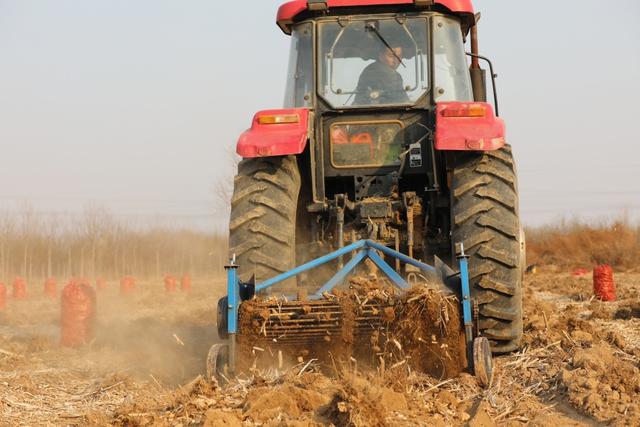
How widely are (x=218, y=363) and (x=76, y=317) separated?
3.53 m

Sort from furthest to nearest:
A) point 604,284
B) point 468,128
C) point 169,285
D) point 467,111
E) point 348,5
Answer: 1. point 169,285
2. point 604,284
3. point 348,5
4. point 467,111
5. point 468,128

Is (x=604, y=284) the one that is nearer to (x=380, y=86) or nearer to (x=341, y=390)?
(x=380, y=86)

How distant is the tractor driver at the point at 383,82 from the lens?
242 inches

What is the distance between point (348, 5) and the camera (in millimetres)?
6312

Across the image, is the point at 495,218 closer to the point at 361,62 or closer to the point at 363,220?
the point at 363,220

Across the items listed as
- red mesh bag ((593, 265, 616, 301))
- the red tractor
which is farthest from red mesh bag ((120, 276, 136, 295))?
the red tractor

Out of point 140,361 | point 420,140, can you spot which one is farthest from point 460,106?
point 140,361

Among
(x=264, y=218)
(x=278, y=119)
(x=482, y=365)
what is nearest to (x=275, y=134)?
(x=278, y=119)

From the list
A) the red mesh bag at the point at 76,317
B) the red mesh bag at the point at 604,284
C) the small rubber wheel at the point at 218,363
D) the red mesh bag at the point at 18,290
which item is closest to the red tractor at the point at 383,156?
the small rubber wheel at the point at 218,363

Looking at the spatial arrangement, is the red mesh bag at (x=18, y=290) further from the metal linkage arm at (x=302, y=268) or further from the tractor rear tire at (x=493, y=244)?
the tractor rear tire at (x=493, y=244)

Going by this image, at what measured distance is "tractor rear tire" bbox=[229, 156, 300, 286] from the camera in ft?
18.4

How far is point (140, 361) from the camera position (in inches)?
266

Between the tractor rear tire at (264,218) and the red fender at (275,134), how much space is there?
0.19 meters

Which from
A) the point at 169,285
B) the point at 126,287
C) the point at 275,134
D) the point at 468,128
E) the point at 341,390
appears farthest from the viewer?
the point at 169,285
